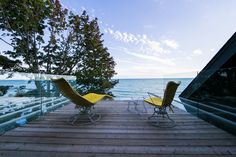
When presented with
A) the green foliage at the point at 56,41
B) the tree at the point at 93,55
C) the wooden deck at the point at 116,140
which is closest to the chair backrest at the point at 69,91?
the wooden deck at the point at 116,140

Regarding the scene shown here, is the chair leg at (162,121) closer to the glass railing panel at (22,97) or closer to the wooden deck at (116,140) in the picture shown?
the wooden deck at (116,140)

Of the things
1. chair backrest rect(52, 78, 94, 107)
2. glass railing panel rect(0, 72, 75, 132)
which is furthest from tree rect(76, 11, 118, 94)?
chair backrest rect(52, 78, 94, 107)

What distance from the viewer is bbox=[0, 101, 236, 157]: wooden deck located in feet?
7.86

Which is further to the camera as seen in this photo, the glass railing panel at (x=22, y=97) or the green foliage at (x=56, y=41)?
the green foliage at (x=56, y=41)

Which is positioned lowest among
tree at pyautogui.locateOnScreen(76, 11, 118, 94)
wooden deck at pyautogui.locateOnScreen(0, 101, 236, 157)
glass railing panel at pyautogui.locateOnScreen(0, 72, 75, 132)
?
wooden deck at pyautogui.locateOnScreen(0, 101, 236, 157)

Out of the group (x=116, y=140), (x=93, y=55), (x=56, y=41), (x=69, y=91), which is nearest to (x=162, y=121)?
(x=116, y=140)

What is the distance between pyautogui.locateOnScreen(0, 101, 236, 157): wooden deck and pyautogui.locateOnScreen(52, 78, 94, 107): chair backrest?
51cm

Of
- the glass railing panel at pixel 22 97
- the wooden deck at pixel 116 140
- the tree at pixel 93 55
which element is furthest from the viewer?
the tree at pixel 93 55

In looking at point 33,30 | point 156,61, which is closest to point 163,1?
point 33,30

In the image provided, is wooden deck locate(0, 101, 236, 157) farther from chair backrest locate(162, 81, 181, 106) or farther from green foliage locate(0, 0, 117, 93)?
green foliage locate(0, 0, 117, 93)

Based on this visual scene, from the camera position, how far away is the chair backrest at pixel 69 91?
3627 millimetres

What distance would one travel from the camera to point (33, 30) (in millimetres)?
11531

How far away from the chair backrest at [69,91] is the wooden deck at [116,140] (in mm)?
509

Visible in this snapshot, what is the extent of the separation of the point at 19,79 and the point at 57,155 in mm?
2132
